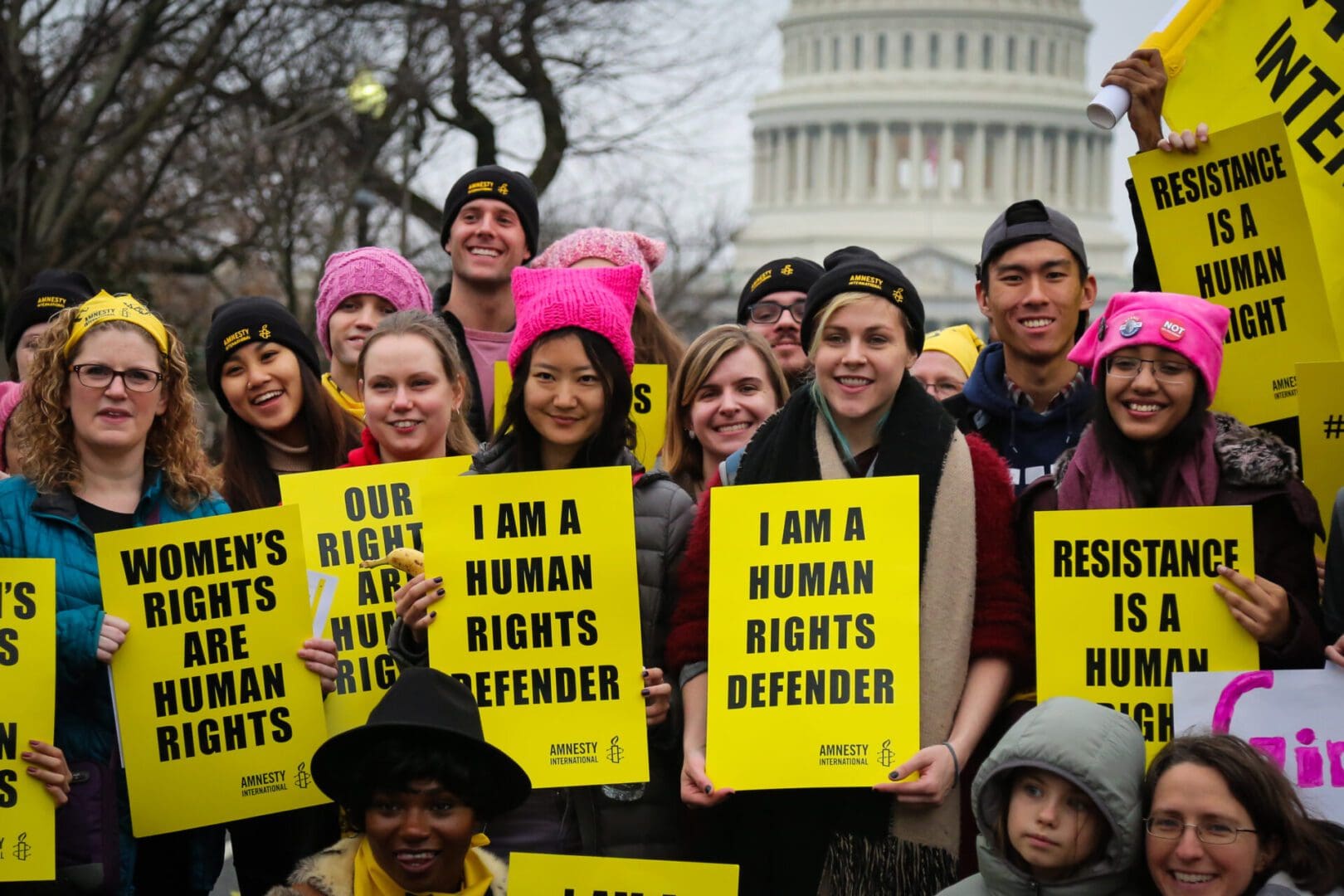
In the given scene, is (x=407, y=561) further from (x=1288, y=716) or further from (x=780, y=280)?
(x=780, y=280)

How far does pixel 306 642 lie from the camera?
5.70 meters

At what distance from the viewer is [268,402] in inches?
260

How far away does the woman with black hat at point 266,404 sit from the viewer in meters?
6.59

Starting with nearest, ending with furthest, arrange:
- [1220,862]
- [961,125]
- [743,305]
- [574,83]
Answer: [1220,862] → [743,305] → [574,83] → [961,125]

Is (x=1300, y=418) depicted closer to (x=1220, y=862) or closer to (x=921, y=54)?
(x=1220, y=862)

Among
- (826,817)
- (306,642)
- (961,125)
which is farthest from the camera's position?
(961,125)

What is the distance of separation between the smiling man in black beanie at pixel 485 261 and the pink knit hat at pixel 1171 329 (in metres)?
2.64

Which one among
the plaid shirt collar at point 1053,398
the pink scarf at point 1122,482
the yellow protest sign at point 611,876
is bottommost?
the yellow protest sign at point 611,876

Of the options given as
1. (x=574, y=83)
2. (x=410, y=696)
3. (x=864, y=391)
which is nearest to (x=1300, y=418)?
(x=864, y=391)

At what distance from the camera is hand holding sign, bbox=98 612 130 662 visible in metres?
5.55

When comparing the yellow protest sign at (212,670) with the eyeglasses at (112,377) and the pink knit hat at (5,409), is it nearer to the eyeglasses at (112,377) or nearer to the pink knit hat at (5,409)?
the eyeglasses at (112,377)

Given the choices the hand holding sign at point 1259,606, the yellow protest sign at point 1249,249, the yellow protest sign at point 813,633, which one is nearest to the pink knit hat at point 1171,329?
the hand holding sign at point 1259,606

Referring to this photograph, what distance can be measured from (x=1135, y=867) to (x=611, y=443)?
1.79m

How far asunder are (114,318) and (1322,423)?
3.37 meters
